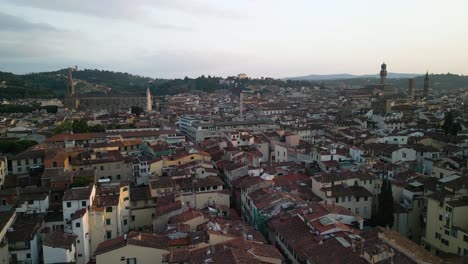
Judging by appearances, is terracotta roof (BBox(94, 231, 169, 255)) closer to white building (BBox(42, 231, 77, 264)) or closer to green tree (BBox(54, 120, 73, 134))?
white building (BBox(42, 231, 77, 264))

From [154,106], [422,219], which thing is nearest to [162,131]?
[422,219]

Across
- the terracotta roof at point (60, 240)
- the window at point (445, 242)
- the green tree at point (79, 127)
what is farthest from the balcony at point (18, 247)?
the green tree at point (79, 127)

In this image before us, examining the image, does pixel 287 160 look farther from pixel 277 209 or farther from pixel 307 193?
pixel 277 209

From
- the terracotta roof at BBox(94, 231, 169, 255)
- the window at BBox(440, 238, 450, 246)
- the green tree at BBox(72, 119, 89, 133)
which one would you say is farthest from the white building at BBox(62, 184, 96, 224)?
the green tree at BBox(72, 119, 89, 133)

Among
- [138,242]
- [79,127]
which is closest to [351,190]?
[138,242]

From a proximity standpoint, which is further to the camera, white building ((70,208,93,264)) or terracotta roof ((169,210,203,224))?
terracotta roof ((169,210,203,224))

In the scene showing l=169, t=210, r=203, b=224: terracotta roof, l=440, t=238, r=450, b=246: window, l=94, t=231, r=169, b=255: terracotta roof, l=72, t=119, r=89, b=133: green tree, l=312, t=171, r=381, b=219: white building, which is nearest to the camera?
l=94, t=231, r=169, b=255: terracotta roof

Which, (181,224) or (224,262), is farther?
(181,224)

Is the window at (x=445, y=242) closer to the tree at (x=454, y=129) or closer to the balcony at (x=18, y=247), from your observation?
the balcony at (x=18, y=247)

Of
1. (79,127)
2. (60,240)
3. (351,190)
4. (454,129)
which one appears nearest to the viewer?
(60,240)

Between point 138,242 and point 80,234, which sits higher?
point 138,242

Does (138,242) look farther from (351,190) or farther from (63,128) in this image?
(63,128)
